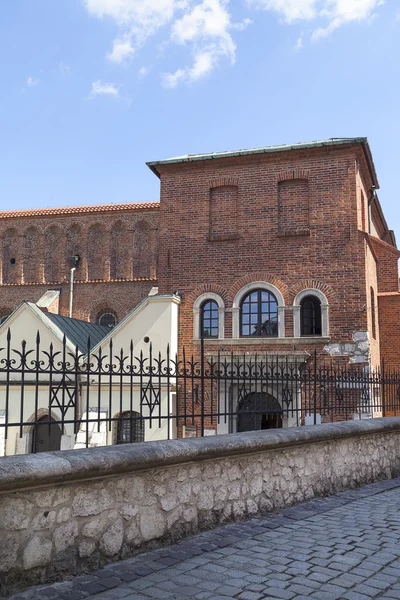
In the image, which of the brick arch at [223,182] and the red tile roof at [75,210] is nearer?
the brick arch at [223,182]

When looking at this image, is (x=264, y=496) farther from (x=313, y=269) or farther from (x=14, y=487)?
(x=313, y=269)

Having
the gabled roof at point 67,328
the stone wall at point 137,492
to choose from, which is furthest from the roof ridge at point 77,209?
the stone wall at point 137,492

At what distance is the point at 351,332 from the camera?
1748cm

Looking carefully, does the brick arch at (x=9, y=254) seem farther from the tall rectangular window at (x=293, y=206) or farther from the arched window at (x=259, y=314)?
the tall rectangular window at (x=293, y=206)

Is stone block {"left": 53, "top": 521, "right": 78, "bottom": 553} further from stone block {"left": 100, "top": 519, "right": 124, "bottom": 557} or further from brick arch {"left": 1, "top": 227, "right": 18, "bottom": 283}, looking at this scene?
brick arch {"left": 1, "top": 227, "right": 18, "bottom": 283}

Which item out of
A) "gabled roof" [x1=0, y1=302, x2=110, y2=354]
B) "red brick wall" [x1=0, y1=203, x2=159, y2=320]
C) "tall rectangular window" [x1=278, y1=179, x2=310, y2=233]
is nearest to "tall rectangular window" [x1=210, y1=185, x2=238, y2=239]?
"tall rectangular window" [x1=278, y1=179, x2=310, y2=233]

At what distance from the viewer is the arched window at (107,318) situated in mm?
30312

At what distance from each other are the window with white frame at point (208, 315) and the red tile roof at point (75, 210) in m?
12.4

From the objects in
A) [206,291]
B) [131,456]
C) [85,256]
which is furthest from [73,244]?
[131,456]

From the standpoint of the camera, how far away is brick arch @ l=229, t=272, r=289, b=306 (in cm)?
1839

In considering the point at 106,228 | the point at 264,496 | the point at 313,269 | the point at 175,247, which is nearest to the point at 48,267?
the point at 106,228

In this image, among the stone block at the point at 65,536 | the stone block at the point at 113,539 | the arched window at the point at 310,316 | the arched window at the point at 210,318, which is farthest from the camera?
the arched window at the point at 210,318

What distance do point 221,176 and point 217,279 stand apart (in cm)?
344

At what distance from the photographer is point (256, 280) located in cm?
1872
